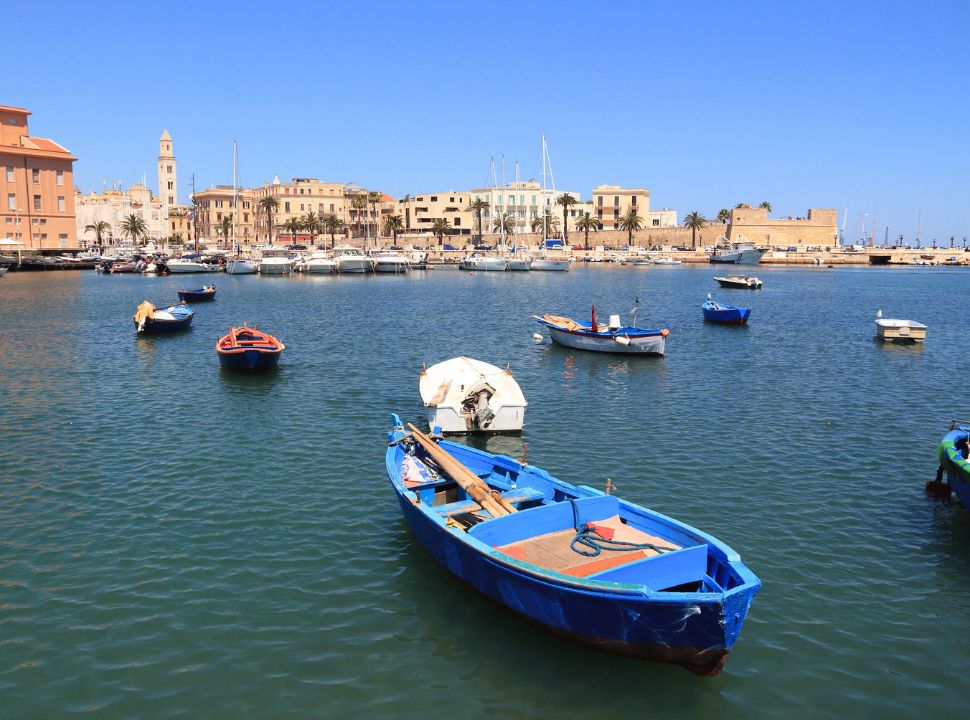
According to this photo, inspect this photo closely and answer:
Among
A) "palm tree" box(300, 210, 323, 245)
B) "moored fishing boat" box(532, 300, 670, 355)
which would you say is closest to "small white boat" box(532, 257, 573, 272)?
"palm tree" box(300, 210, 323, 245)

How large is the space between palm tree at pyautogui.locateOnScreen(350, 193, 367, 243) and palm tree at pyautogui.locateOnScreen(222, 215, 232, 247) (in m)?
32.6

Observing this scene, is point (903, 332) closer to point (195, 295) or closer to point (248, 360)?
point (248, 360)

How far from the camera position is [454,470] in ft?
50.6

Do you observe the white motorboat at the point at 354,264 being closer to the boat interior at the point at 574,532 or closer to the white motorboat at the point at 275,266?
the white motorboat at the point at 275,266

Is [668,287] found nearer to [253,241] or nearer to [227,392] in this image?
[227,392]

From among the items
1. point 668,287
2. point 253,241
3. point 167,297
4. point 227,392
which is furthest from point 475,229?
point 227,392

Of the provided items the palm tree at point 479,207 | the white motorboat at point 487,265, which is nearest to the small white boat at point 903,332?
the white motorboat at point 487,265

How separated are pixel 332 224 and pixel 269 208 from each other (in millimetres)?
14902

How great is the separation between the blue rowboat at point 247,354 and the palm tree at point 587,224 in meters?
149

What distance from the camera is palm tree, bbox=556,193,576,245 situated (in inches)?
6826

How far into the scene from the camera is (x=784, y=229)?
188000 millimetres

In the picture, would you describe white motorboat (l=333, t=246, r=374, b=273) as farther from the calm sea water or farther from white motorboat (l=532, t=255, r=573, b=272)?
the calm sea water

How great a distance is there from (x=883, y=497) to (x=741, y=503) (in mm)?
3659

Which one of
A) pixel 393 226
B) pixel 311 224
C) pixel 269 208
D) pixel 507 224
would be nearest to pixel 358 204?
pixel 311 224
